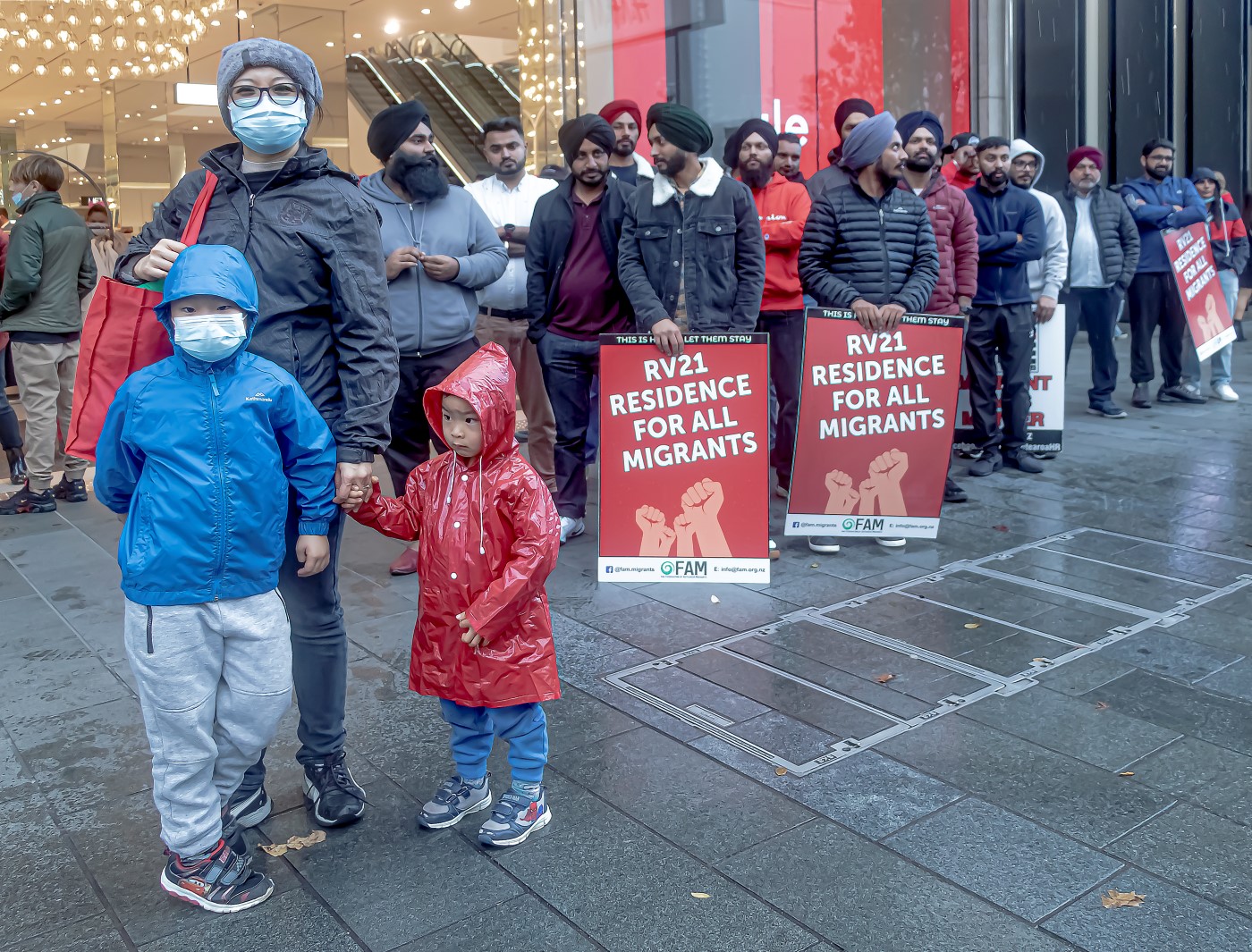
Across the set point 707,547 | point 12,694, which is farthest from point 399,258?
point 12,694

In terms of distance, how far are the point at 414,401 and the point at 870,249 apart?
8.04 feet

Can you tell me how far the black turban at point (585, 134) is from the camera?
20.4 ft

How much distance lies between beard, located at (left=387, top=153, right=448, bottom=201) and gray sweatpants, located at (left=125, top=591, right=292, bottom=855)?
9.96 ft

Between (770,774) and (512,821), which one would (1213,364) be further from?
(512,821)

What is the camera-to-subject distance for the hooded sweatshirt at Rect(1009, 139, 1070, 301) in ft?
27.5

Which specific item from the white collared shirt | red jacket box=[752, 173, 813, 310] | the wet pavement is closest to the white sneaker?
the wet pavement

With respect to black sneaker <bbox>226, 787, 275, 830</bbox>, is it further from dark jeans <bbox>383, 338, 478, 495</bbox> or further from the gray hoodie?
the gray hoodie

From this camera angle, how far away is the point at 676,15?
11.7 m

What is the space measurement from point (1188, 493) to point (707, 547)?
3510 millimetres

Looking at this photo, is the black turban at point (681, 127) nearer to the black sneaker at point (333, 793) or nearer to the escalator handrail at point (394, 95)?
the black sneaker at point (333, 793)

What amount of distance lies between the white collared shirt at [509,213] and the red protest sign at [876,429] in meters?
1.94

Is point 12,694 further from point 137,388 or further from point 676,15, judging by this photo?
point 676,15

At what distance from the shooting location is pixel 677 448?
5746 mm

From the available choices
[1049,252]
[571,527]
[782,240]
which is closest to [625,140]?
[782,240]
